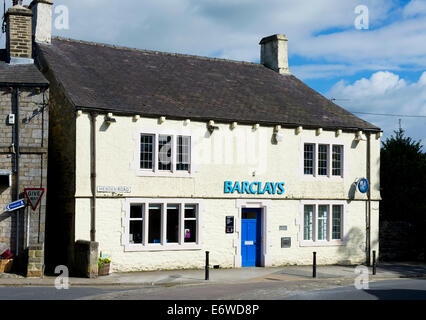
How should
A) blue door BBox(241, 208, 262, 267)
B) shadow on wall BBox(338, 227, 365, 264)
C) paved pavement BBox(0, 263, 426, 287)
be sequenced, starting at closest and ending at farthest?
1. paved pavement BBox(0, 263, 426, 287)
2. blue door BBox(241, 208, 262, 267)
3. shadow on wall BBox(338, 227, 365, 264)

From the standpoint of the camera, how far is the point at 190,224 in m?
23.5

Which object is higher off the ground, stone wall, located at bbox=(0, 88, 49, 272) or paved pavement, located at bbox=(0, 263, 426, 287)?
stone wall, located at bbox=(0, 88, 49, 272)

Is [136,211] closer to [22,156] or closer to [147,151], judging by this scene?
[147,151]

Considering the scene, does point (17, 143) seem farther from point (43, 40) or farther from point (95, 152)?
point (43, 40)

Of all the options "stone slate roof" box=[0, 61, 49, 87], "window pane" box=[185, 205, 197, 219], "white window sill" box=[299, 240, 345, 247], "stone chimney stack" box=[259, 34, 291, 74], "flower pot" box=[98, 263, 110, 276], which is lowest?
"flower pot" box=[98, 263, 110, 276]

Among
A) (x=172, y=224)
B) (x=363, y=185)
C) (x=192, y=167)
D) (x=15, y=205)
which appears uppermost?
(x=192, y=167)

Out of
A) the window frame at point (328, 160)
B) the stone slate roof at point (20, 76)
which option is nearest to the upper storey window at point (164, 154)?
the stone slate roof at point (20, 76)

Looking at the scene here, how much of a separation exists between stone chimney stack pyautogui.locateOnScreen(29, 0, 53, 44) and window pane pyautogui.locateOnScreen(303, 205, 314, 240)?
12761mm

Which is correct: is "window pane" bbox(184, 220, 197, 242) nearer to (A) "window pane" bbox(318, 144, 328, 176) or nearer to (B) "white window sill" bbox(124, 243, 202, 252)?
(B) "white window sill" bbox(124, 243, 202, 252)

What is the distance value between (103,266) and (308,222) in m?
9.06

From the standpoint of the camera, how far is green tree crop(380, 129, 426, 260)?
101ft

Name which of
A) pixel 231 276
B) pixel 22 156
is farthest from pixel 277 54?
pixel 22 156

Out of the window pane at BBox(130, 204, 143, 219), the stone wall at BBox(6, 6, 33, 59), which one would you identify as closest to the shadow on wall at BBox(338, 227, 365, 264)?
the window pane at BBox(130, 204, 143, 219)

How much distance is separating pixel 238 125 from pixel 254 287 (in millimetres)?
7601
